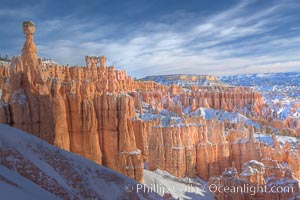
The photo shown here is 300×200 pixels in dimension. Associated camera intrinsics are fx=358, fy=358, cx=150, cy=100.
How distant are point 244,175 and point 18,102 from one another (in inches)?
652

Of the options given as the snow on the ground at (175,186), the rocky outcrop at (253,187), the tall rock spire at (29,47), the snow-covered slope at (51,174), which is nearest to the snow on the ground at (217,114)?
the snow on the ground at (175,186)

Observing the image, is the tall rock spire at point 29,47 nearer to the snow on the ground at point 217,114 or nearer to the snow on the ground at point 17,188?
the snow on the ground at point 17,188

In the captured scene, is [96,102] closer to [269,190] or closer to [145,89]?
[269,190]

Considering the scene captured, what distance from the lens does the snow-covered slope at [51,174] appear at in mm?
11133

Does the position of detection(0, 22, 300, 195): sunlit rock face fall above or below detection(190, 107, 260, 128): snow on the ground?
above

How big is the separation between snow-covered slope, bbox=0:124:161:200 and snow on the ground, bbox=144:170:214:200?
11.5m

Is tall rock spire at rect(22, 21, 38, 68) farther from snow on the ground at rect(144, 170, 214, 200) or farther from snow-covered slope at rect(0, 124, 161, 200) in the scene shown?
snow on the ground at rect(144, 170, 214, 200)

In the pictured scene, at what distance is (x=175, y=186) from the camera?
29.2 m

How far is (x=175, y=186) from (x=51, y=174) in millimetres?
17942

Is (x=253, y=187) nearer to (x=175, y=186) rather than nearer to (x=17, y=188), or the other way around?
(x=175, y=186)

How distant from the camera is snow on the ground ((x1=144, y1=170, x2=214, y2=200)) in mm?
27281

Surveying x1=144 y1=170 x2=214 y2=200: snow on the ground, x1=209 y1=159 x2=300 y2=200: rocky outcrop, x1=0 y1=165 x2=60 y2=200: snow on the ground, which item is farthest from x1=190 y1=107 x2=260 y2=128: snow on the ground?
x1=0 y1=165 x2=60 y2=200: snow on the ground

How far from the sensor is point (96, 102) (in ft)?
92.1

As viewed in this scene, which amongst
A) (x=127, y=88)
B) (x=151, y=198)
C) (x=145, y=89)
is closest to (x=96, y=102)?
(x=151, y=198)
